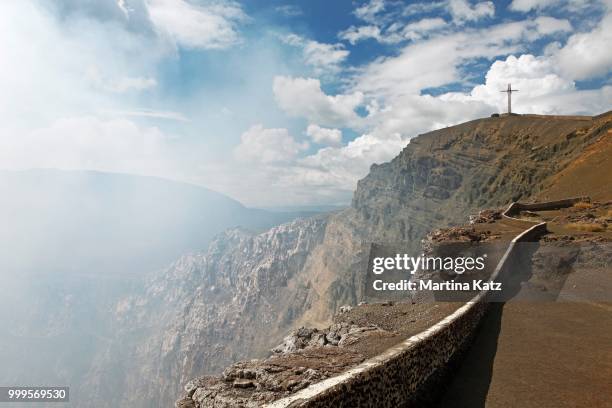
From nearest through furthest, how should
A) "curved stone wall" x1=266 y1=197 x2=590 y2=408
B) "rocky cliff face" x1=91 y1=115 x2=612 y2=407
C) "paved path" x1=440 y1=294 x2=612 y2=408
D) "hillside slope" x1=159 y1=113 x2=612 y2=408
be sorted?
"curved stone wall" x1=266 y1=197 x2=590 y2=408 < "paved path" x1=440 y1=294 x2=612 y2=408 < "hillside slope" x1=159 y1=113 x2=612 y2=408 < "rocky cliff face" x1=91 y1=115 x2=612 y2=407

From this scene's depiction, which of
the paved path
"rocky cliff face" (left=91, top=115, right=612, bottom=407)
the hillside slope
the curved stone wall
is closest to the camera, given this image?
the curved stone wall

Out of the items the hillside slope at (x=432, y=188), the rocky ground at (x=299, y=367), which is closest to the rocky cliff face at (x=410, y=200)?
the hillside slope at (x=432, y=188)

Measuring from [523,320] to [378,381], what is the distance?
11.2 metres

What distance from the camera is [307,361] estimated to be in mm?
9992

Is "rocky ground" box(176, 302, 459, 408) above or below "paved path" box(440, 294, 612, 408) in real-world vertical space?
above

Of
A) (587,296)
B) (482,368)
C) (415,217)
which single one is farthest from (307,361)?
(415,217)

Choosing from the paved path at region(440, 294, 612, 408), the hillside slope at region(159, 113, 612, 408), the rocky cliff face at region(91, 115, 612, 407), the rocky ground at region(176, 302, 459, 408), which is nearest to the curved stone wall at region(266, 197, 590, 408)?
the paved path at region(440, 294, 612, 408)

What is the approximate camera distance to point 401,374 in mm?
8047

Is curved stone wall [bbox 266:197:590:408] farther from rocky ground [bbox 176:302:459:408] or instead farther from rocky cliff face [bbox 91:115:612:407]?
rocky cliff face [bbox 91:115:612:407]

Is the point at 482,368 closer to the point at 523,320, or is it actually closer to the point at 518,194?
the point at 523,320

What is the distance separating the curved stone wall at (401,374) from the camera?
605 cm

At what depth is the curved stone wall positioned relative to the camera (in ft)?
19.9

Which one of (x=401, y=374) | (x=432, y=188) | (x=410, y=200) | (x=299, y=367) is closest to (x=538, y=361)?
(x=401, y=374)

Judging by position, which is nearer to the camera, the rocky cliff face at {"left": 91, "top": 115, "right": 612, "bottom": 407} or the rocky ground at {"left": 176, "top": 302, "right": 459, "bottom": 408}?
the rocky ground at {"left": 176, "top": 302, "right": 459, "bottom": 408}
